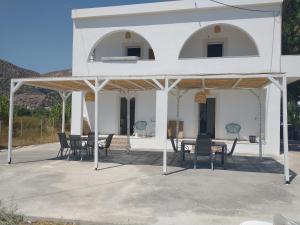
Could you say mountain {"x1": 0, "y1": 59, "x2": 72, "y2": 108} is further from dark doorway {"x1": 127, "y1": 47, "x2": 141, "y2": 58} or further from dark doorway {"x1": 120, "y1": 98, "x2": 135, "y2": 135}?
dark doorway {"x1": 120, "y1": 98, "x2": 135, "y2": 135}

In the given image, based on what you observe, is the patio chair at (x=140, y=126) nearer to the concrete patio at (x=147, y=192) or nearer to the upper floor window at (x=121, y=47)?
the upper floor window at (x=121, y=47)

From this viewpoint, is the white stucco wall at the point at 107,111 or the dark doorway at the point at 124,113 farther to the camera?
the dark doorway at the point at 124,113

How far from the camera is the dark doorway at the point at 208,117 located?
653 inches

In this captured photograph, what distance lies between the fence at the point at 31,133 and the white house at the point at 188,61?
355 cm

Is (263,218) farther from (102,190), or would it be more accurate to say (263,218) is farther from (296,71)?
(296,71)

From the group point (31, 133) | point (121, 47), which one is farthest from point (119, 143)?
point (31, 133)

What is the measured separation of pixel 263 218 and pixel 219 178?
3.27m

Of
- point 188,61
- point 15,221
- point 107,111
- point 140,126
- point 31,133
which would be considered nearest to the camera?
point 15,221

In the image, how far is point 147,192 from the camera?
731cm

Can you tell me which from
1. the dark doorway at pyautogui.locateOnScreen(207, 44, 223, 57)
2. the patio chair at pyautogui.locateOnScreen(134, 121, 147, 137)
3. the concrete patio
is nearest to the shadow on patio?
the concrete patio

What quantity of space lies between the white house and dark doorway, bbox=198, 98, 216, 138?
0.17 ft

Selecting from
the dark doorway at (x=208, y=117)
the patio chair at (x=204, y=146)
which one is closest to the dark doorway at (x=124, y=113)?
the dark doorway at (x=208, y=117)

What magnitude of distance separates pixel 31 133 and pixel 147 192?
1472 centimetres

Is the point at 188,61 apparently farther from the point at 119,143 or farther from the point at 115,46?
the point at 119,143
